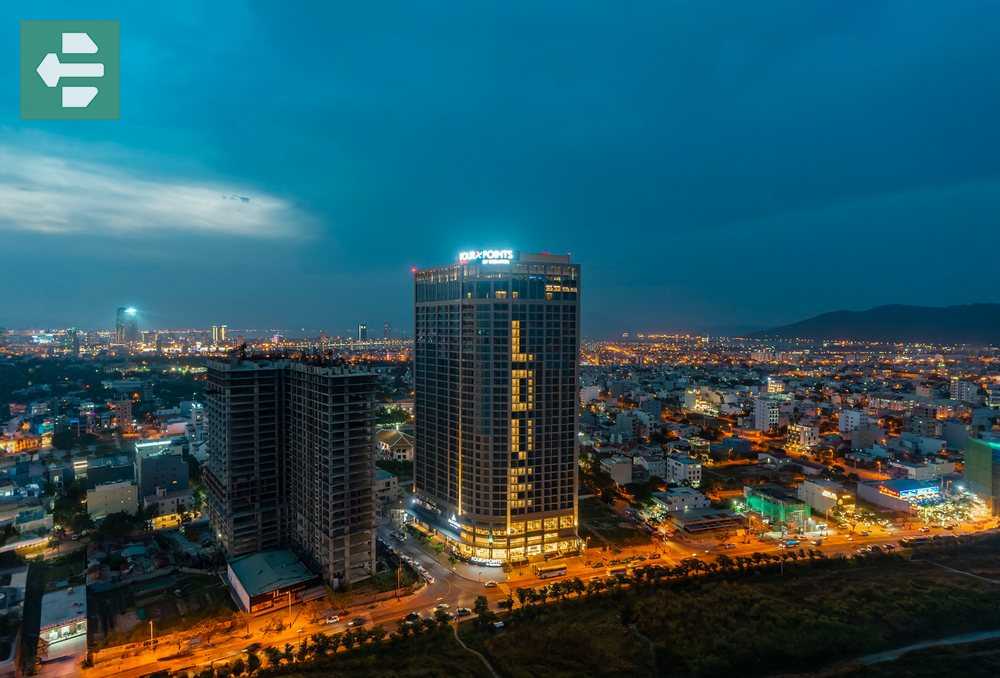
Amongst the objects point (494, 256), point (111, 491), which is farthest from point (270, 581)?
point (494, 256)

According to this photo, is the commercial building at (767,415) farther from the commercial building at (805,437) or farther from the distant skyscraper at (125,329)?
the distant skyscraper at (125,329)

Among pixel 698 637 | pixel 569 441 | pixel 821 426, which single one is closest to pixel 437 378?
pixel 569 441

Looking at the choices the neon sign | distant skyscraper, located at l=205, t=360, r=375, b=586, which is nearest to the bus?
distant skyscraper, located at l=205, t=360, r=375, b=586

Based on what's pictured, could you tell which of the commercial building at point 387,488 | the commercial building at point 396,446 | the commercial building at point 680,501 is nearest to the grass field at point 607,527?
the commercial building at point 680,501

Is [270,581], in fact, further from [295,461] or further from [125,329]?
[125,329]

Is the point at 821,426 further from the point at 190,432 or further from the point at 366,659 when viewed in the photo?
the point at 190,432

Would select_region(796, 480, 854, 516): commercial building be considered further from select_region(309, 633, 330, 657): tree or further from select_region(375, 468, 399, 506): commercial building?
select_region(309, 633, 330, 657): tree
